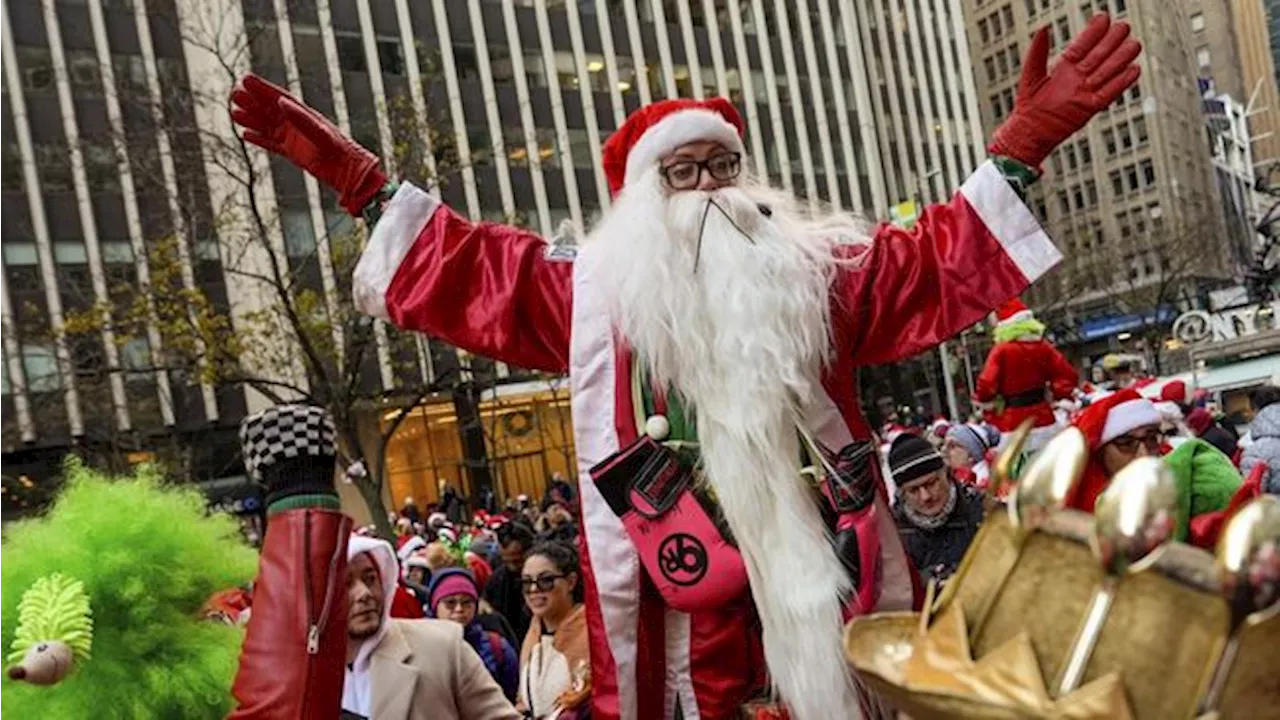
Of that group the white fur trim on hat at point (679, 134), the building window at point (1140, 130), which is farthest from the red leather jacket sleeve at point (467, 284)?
the building window at point (1140, 130)

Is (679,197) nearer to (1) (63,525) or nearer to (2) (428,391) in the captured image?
(1) (63,525)

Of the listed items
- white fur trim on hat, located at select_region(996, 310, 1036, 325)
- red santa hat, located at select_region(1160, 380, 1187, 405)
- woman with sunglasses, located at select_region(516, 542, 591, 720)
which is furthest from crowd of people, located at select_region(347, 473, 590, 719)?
white fur trim on hat, located at select_region(996, 310, 1036, 325)

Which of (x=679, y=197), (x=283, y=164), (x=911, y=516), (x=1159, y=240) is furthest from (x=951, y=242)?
(x=1159, y=240)

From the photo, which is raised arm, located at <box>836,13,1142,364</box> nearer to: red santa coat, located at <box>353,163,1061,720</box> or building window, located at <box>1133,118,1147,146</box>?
red santa coat, located at <box>353,163,1061,720</box>

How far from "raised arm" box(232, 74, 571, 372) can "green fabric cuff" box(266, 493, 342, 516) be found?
643mm

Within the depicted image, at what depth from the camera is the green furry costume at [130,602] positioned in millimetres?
2312

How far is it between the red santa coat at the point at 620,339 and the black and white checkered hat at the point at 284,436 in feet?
1.66

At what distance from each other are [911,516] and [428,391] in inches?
310

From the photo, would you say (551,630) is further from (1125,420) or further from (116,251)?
(116,251)

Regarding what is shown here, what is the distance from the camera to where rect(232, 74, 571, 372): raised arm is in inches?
116

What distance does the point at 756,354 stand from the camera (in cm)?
263

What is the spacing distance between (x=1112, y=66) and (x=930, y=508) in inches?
111

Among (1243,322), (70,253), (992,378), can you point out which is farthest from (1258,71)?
(992,378)

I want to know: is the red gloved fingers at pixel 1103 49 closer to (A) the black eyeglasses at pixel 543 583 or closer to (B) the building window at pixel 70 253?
(A) the black eyeglasses at pixel 543 583
